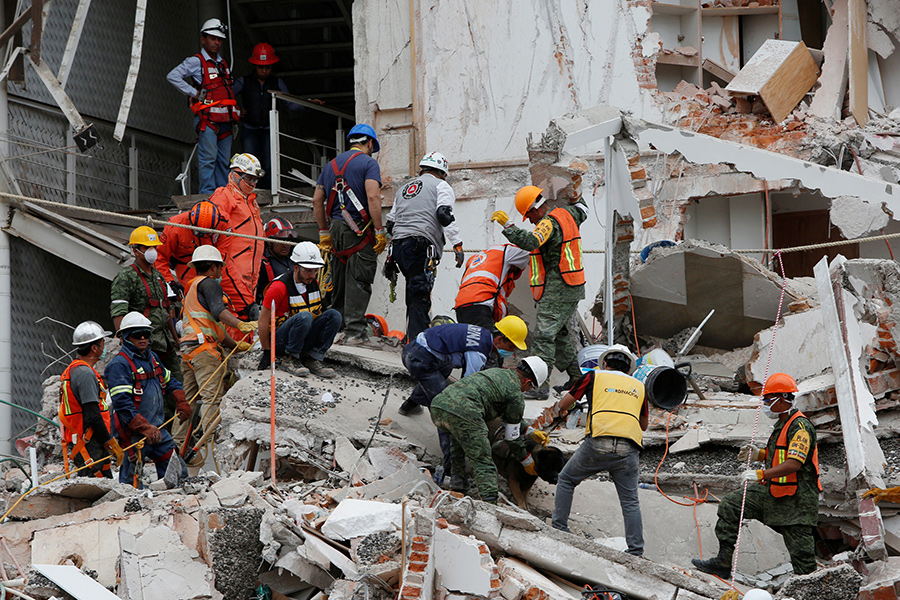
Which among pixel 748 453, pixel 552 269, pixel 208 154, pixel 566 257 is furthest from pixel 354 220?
pixel 748 453

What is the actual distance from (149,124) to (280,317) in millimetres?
6497

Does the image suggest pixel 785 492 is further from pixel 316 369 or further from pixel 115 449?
pixel 115 449

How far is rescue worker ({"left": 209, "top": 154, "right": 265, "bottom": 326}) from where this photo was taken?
9.17 m

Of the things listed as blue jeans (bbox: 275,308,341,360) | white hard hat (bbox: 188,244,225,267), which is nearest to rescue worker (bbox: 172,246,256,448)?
white hard hat (bbox: 188,244,225,267)

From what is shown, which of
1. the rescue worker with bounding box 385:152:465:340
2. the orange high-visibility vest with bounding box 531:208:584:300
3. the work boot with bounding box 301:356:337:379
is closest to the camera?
the work boot with bounding box 301:356:337:379

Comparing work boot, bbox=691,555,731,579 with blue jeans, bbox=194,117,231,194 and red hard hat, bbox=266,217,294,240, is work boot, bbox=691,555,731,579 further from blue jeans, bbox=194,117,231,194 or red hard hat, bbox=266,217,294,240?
blue jeans, bbox=194,117,231,194

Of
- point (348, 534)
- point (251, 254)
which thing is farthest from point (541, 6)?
point (348, 534)

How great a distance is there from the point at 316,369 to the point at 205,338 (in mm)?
986

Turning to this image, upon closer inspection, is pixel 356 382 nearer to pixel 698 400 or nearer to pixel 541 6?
pixel 698 400

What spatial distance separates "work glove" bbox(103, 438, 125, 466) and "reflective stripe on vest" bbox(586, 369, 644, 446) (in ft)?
10.9

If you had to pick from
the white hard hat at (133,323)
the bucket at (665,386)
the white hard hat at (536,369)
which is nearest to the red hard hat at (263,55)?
the white hard hat at (133,323)

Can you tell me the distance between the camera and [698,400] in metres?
8.91

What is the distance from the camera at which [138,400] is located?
780 centimetres

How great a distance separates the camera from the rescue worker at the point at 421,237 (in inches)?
352
